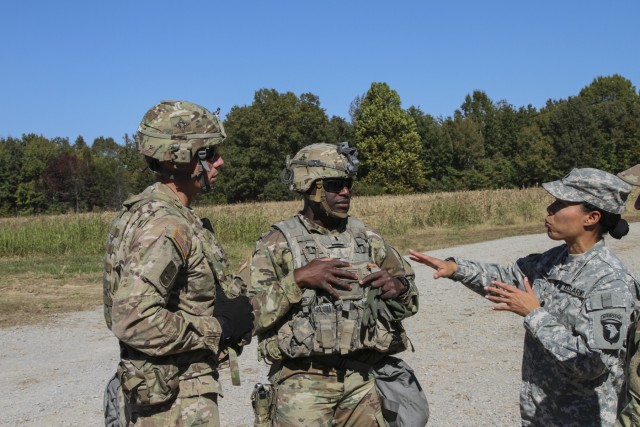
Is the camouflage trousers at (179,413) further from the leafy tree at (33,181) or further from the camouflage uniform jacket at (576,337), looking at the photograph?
the leafy tree at (33,181)

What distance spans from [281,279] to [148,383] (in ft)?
3.65

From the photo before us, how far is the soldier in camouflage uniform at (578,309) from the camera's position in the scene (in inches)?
116

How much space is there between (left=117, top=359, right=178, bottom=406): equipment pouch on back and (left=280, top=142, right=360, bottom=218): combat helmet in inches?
60.1

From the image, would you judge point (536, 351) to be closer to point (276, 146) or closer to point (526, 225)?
point (526, 225)

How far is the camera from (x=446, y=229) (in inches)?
870

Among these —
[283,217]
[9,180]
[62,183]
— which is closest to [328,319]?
[283,217]

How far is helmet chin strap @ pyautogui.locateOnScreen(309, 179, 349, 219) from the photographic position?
3.96m

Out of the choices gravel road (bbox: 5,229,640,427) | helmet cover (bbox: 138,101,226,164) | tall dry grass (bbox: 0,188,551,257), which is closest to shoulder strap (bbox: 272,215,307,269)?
helmet cover (bbox: 138,101,226,164)

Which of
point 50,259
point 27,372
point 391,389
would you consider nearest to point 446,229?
point 50,259

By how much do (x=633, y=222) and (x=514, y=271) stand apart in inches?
788

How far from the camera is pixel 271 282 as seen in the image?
373cm

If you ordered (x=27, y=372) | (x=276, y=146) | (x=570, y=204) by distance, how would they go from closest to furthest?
1. (x=570, y=204)
2. (x=27, y=372)
3. (x=276, y=146)

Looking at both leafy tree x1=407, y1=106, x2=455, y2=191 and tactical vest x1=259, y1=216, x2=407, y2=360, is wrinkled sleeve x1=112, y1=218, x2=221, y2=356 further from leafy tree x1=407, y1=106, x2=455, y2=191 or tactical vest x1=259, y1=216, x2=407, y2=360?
leafy tree x1=407, y1=106, x2=455, y2=191

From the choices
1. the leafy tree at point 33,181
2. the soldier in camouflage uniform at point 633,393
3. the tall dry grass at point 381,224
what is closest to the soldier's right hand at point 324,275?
the soldier in camouflage uniform at point 633,393
